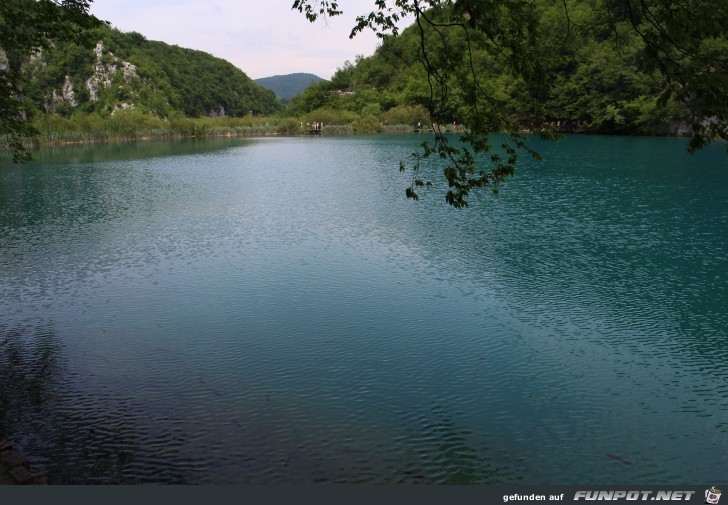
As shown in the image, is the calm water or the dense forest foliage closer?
the calm water

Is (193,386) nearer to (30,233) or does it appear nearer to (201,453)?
(201,453)

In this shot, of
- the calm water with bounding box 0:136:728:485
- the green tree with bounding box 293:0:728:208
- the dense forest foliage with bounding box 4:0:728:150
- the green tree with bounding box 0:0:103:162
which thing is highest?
the dense forest foliage with bounding box 4:0:728:150

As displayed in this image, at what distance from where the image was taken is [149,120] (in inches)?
3740

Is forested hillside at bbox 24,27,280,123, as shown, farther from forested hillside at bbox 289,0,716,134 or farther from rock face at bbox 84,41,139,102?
forested hillside at bbox 289,0,716,134

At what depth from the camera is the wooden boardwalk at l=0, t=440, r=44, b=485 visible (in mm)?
5902

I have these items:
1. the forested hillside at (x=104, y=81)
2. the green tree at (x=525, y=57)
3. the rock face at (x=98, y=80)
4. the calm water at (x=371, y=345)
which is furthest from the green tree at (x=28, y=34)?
the rock face at (x=98, y=80)

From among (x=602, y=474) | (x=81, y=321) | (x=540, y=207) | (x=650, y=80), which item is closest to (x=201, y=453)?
(x=602, y=474)

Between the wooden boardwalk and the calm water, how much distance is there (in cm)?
64

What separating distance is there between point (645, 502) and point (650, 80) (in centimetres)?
8177

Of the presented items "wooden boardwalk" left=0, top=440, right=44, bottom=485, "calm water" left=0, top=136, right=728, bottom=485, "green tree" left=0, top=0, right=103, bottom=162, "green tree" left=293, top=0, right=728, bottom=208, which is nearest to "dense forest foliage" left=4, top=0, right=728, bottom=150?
→ "green tree" left=293, top=0, right=728, bottom=208

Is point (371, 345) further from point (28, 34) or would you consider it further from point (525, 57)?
point (28, 34)

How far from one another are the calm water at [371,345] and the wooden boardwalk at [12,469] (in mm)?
641

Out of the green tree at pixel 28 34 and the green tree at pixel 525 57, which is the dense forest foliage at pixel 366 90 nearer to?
the green tree at pixel 525 57

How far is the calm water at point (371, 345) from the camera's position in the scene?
24.6ft
